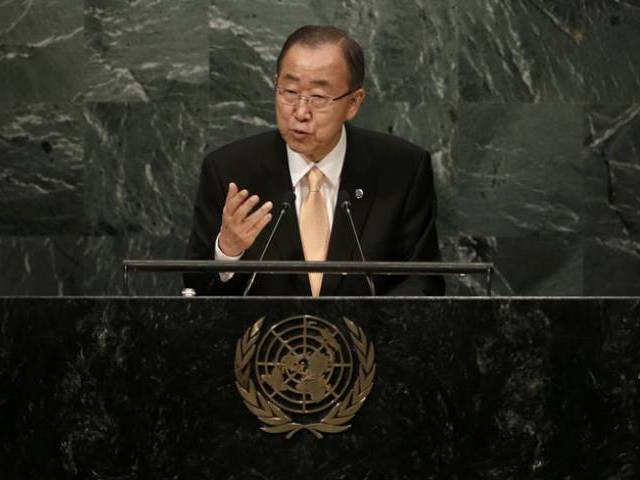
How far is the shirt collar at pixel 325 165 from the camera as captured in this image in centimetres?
422

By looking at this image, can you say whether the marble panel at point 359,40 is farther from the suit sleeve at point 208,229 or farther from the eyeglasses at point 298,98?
the eyeglasses at point 298,98

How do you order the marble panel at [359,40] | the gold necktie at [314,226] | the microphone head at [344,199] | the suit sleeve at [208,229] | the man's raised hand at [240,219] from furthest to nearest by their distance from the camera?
the marble panel at [359,40], the gold necktie at [314,226], the suit sleeve at [208,229], the microphone head at [344,199], the man's raised hand at [240,219]

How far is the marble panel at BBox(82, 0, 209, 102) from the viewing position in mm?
5379

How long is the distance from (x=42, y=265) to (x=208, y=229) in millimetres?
1527

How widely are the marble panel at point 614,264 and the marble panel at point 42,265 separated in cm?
209

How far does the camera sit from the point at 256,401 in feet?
9.78

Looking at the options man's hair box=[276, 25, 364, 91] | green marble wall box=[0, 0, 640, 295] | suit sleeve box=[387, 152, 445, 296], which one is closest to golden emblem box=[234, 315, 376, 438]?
suit sleeve box=[387, 152, 445, 296]

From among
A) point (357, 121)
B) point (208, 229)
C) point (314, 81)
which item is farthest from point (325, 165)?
point (357, 121)

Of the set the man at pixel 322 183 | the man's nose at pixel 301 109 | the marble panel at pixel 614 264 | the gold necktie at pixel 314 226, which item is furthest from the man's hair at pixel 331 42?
the marble panel at pixel 614 264

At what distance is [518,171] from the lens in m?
5.44

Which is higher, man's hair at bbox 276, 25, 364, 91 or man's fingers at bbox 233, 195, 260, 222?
man's hair at bbox 276, 25, 364, 91

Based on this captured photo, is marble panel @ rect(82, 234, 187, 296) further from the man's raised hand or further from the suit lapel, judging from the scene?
the man's raised hand

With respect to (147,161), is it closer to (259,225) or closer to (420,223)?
(420,223)

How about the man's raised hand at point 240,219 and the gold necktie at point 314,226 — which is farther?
the gold necktie at point 314,226
